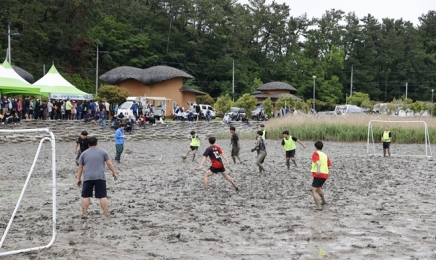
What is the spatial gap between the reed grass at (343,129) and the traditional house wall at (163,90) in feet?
79.8

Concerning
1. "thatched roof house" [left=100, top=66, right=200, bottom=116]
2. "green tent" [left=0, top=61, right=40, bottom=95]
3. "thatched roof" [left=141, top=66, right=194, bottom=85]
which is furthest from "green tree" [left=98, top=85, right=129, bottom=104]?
"green tent" [left=0, top=61, right=40, bottom=95]

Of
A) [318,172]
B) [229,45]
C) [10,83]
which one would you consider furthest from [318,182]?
[229,45]

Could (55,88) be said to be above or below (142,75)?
below

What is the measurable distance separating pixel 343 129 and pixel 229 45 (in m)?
47.0

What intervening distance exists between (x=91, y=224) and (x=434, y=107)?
216 feet

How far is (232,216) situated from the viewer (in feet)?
37.9

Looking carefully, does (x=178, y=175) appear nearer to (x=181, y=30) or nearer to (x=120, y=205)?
(x=120, y=205)

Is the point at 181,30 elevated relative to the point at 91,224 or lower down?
elevated

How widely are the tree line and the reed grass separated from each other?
29.5 meters

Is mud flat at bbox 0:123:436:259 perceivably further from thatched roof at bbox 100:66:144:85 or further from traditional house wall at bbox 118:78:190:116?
traditional house wall at bbox 118:78:190:116

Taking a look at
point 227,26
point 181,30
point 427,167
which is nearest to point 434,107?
point 227,26

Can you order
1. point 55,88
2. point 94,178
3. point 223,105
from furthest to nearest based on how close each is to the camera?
1. point 223,105
2. point 55,88
3. point 94,178

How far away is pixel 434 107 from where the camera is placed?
69.6 meters

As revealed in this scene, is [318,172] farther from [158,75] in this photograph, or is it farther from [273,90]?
[273,90]
